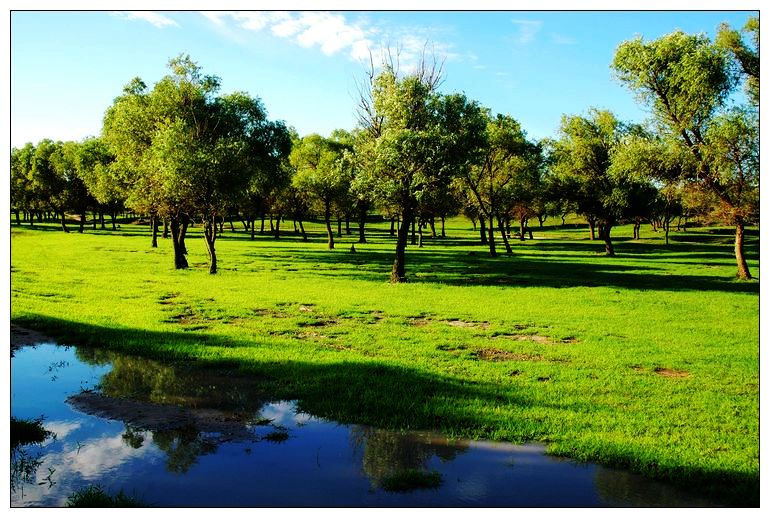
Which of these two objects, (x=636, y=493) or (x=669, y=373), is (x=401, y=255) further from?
(x=636, y=493)

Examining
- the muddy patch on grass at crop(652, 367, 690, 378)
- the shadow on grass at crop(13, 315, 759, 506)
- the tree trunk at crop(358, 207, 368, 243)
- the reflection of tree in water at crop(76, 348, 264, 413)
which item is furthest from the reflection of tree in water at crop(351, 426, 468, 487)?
the tree trunk at crop(358, 207, 368, 243)

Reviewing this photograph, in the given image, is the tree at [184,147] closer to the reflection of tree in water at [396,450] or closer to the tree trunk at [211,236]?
the tree trunk at [211,236]

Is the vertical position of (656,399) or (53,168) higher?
(53,168)

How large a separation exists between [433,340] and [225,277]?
70.1 feet

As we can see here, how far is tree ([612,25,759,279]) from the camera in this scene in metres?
26.0

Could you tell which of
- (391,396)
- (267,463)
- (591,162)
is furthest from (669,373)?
(591,162)

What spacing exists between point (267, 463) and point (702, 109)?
99.2ft

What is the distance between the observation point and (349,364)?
48.5ft

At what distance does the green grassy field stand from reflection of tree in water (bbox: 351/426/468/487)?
1.46 ft

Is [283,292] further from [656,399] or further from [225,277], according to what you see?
[656,399]

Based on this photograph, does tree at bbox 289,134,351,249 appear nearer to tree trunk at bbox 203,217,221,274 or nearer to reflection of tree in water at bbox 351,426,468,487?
tree trunk at bbox 203,217,221,274

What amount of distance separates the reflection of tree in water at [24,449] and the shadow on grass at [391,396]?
4584 mm

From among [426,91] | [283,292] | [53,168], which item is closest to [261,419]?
[283,292]

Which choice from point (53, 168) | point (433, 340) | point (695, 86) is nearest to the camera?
point (433, 340)
